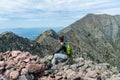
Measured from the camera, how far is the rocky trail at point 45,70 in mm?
27344

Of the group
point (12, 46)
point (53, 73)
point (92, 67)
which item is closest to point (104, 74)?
point (92, 67)

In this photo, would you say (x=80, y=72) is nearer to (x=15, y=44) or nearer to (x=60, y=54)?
(x=60, y=54)

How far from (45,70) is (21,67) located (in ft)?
7.10

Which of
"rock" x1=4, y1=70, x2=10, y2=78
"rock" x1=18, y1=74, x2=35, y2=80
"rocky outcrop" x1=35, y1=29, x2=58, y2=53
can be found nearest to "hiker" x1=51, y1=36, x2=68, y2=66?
"rock" x1=18, y1=74, x2=35, y2=80

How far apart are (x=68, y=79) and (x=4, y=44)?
244 feet

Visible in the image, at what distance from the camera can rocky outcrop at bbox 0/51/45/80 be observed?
27.3 m

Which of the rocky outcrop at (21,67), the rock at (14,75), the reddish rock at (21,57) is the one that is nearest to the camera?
the rock at (14,75)

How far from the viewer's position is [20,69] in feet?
92.2

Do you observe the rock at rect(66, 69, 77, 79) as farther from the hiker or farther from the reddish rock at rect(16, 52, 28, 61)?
the reddish rock at rect(16, 52, 28, 61)

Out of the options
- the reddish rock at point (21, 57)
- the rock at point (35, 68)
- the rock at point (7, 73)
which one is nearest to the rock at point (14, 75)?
the rock at point (7, 73)

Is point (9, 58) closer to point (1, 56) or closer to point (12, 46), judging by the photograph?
point (1, 56)

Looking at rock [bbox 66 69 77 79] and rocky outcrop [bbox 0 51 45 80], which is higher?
rocky outcrop [bbox 0 51 45 80]

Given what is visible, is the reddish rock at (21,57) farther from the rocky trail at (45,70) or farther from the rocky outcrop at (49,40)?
the rocky outcrop at (49,40)

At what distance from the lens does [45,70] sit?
28594 millimetres
